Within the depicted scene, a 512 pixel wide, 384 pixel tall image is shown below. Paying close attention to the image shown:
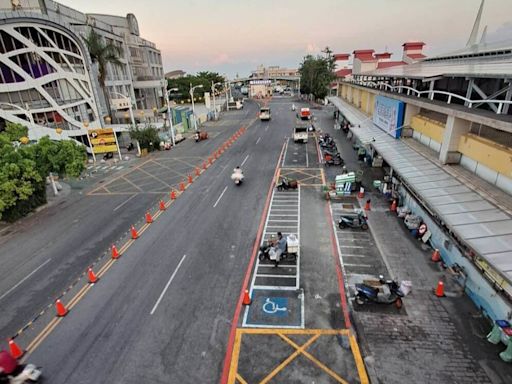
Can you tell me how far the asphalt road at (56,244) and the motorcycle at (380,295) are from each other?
14.0 metres

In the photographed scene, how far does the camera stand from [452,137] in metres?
16.8

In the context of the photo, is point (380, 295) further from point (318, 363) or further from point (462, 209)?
point (462, 209)

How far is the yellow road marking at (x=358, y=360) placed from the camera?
9.51 meters

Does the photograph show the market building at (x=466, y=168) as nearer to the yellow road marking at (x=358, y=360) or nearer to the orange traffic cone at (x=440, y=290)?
the orange traffic cone at (x=440, y=290)

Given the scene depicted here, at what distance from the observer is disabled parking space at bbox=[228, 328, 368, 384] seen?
9641mm

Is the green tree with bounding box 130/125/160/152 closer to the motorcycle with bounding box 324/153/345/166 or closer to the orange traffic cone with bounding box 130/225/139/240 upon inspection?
the orange traffic cone with bounding box 130/225/139/240

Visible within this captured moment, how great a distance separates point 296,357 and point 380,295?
4547mm

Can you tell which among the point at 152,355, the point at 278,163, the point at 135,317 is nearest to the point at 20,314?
the point at 135,317

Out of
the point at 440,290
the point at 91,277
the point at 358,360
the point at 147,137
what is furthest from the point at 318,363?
the point at 147,137

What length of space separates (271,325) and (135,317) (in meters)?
5.76

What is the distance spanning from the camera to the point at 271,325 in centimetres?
1175

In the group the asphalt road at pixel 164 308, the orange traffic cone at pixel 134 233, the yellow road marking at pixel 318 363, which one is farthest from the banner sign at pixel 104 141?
the yellow road marking at pixel 318 363

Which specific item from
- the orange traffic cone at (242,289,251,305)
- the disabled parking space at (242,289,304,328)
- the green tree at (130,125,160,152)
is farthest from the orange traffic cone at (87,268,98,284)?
the green tree at (130,125,160,152)

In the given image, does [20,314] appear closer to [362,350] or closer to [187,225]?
[187,225]
